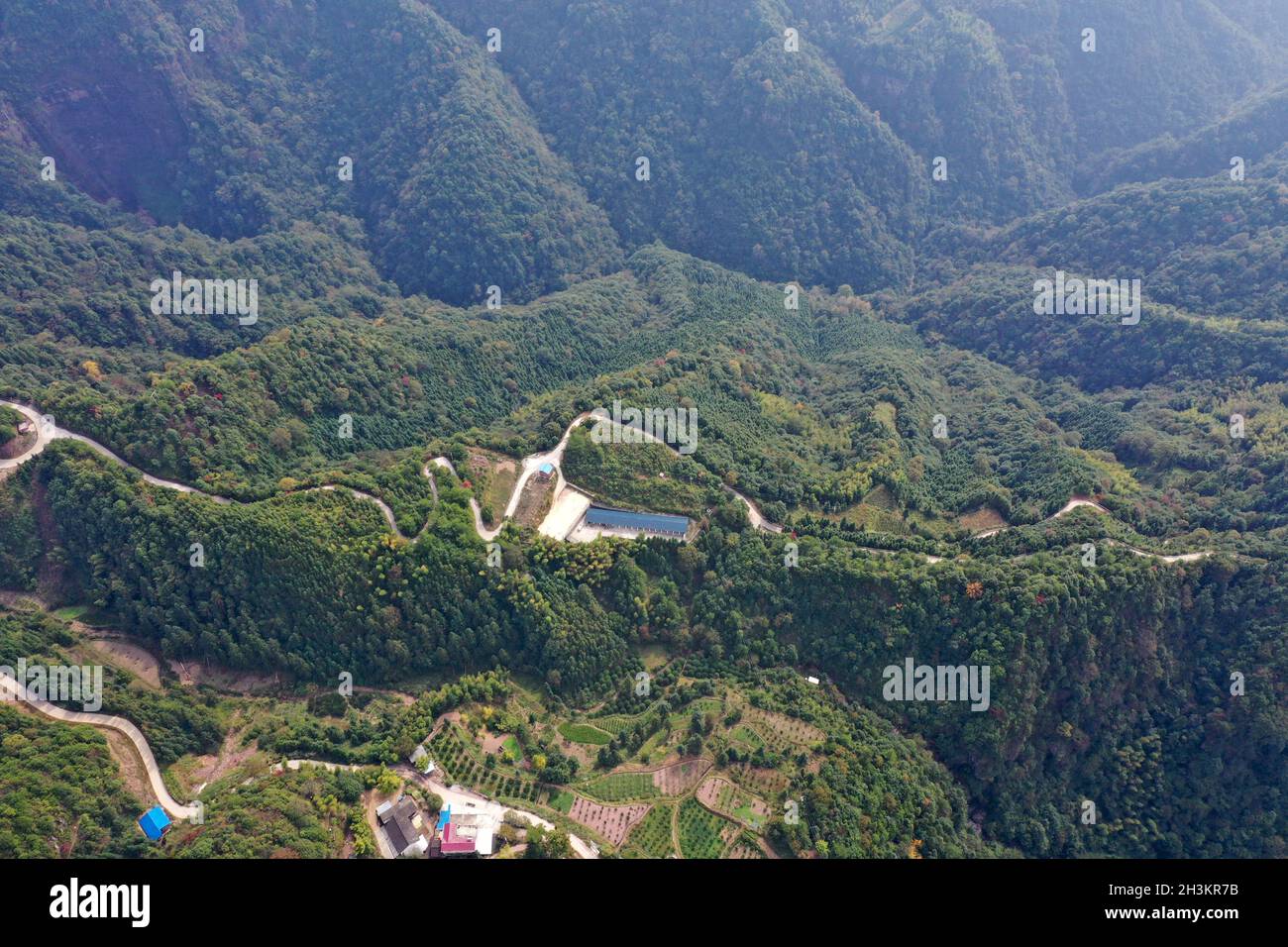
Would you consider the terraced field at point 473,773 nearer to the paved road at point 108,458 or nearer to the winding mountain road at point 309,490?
the winding mountain road at point 309,490

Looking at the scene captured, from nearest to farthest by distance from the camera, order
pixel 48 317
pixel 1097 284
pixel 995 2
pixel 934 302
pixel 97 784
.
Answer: pixel 97 784 < pixel 48 317 < pixel 1097 284 < pixel 934 302 < pixel 995 2

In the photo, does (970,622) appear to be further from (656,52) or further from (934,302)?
(656,52)

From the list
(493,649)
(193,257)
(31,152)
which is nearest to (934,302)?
(493,649)

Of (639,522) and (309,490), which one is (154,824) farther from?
(639,522)

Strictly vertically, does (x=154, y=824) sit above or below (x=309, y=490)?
below

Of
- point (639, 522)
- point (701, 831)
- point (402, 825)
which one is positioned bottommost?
point (701, 831)

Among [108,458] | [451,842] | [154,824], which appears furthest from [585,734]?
[108,458]

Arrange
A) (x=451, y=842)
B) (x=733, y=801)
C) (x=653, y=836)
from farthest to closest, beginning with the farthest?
1. (x=733, y=801)
2. (x=653, y=836)
3. (x=451, y=842)
